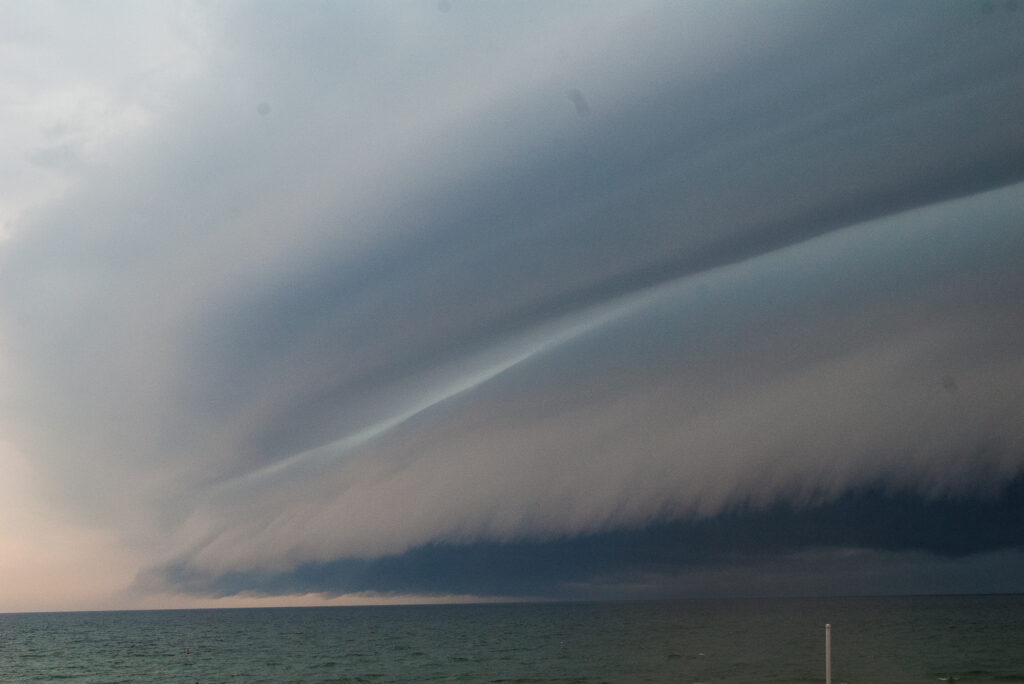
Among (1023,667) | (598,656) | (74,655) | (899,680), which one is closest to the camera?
(899,680)

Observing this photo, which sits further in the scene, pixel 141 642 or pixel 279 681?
pixel 141 642

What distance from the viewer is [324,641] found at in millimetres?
137875

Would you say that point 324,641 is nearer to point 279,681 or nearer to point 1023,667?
point 279,681

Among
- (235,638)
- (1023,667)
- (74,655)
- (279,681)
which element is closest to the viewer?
(1023,667)

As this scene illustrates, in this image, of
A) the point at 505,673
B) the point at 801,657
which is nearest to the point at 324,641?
the point at 505,673

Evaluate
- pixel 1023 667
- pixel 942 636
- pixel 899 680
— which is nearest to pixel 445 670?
pixel 899 680

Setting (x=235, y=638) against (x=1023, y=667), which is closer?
(x=1023, y=667)

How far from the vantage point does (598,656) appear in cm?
9325

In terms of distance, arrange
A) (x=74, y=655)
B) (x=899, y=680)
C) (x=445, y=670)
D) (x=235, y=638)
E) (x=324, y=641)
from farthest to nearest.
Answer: (x=235, y=638) → (x=324, y=641) → (x=74, y=655) → (x=445, y=670) → (x=899, y=680)

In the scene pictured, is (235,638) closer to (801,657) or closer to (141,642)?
(141,642)

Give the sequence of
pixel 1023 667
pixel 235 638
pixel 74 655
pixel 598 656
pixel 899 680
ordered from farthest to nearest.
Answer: pixel 235 638, pixel 74 655, pixel 598 656, pixel 1023 667, pixel 899 680

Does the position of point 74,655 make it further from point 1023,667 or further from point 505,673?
point 1023,667

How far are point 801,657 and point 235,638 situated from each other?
334 feet

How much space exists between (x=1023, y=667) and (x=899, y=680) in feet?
55.0
